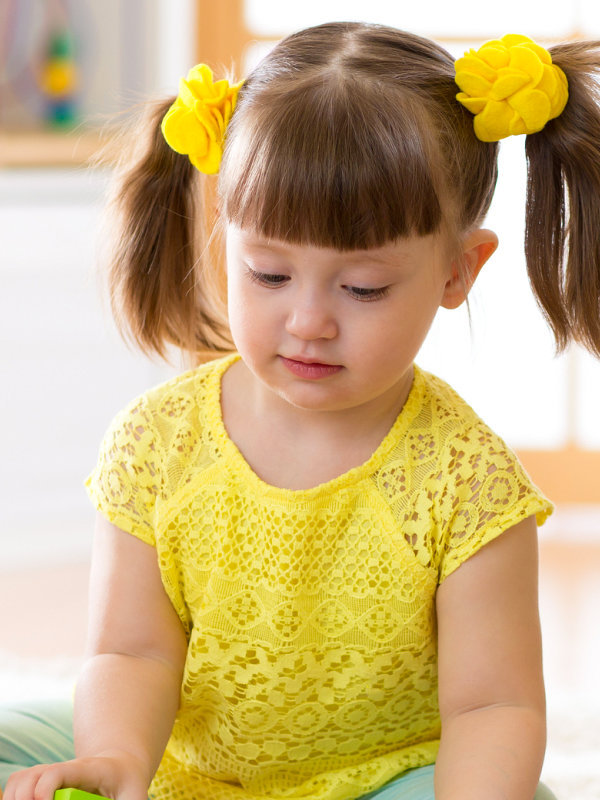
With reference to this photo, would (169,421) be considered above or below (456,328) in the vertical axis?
above

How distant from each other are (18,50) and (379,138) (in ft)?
6.04

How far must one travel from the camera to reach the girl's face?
756 millimetres

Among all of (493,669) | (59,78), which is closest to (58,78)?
(59,78)

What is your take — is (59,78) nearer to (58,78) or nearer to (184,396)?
(58,78)

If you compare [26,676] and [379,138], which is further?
[26,676]

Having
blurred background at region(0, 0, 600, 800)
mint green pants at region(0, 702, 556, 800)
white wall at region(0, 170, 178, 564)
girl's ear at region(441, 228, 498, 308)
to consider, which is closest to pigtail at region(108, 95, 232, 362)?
girl's ear at region(441, 228, 498, 308)

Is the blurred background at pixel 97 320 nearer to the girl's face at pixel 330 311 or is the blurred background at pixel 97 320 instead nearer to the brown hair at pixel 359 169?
the brown hair at pixel 359 169

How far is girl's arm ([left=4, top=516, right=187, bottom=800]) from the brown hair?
0.26 metres

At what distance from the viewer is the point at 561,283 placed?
0.89 m

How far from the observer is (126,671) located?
2.84 ft

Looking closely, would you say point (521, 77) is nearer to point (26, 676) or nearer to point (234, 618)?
point (234, 618)

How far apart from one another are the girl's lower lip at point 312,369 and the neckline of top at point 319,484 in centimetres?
11

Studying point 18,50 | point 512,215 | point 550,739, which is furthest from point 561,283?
point 18,50

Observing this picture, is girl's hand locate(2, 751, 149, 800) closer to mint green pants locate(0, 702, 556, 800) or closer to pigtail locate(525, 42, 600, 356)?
mint green pants locate(0, 702, 556, 800)
